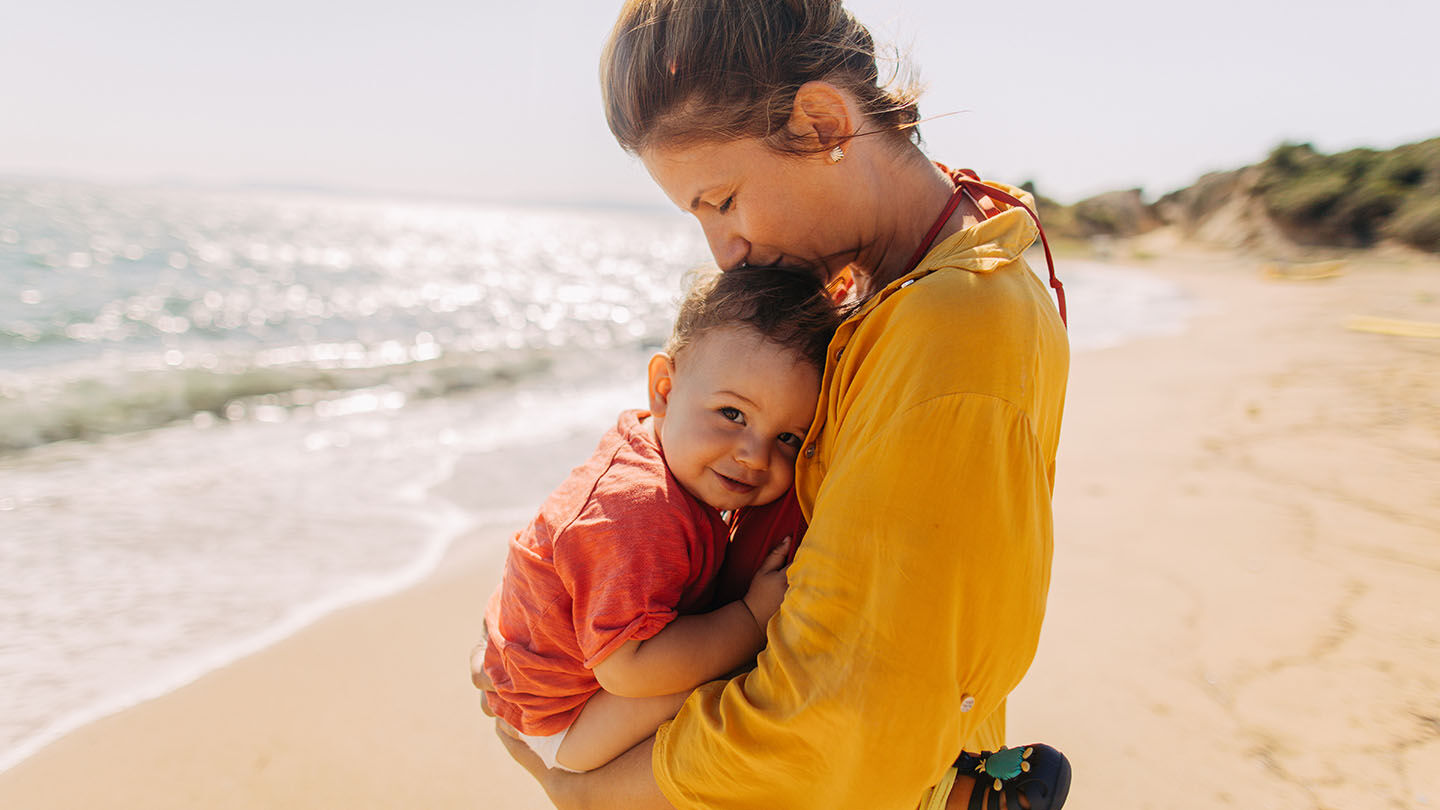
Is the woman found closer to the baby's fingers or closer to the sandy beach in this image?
the baby's fingers

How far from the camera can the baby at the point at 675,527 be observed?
1.46 meters

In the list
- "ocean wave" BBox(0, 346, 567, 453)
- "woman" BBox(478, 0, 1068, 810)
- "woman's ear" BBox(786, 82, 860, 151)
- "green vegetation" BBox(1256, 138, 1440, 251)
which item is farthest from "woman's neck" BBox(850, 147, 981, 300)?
"green vegetation" BBox(1256, 138, 1440, 251)

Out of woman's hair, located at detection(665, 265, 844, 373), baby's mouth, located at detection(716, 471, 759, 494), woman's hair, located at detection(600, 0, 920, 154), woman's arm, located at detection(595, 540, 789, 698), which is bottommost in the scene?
woman's arm, located at detection(595, 540, 789, 698)

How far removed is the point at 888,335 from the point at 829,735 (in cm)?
56

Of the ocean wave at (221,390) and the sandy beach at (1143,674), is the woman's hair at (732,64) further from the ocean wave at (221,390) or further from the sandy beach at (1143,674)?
the ocean wave at (221,390)

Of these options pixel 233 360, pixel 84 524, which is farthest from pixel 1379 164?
pixel 84 524

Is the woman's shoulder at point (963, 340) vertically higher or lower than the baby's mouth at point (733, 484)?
higher

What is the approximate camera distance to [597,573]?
4.85 feet

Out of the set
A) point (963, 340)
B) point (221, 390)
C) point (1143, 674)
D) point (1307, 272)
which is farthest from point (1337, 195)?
point (963, 340)

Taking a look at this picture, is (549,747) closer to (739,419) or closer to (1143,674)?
(739,419)

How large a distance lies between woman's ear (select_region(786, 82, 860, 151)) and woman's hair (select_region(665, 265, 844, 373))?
0.26 m

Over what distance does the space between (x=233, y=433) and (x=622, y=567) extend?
619cm

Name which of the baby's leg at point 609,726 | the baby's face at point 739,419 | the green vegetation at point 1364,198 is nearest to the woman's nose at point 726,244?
the baby's face at point 739,419

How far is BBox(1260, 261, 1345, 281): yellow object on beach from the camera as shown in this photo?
17938mm
